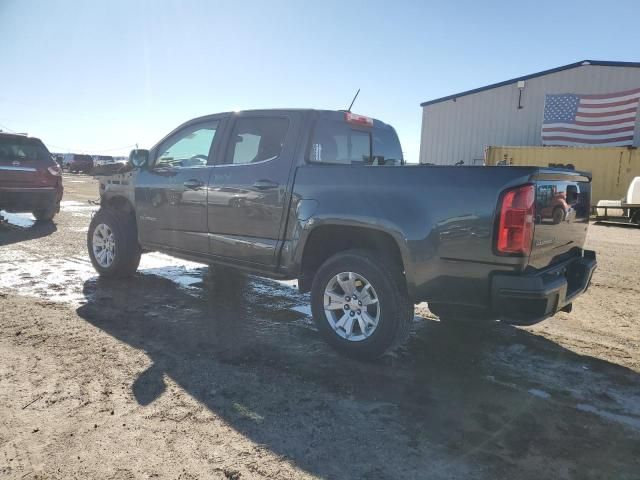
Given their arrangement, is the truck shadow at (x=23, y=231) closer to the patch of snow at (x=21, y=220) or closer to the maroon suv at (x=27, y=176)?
the patch of snow at (x=21, y=220)

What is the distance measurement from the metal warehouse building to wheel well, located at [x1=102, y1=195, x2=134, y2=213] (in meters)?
20.3

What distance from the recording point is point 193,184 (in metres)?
4.64

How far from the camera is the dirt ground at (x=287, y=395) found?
2.26 metres

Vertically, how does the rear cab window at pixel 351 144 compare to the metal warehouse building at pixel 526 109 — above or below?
below

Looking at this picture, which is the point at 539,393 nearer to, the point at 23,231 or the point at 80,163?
the point at 23,231

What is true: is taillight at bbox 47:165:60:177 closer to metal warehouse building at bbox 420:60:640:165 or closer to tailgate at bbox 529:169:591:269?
tailgate at bbox 529:169:591:269

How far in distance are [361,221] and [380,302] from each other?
607mm

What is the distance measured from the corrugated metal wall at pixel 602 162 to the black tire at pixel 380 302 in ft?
53.9

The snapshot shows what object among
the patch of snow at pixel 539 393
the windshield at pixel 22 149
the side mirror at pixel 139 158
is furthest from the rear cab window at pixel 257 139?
the windshield at pixel 22 149

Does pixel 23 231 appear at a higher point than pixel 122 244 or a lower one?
lower

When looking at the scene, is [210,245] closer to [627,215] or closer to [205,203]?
[205,203]

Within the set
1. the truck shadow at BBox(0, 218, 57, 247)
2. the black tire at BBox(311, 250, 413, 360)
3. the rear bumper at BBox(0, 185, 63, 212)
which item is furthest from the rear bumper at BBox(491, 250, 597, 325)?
the rear bumper at BBox(0, 185, 63, 212)

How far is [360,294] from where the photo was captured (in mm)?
3486

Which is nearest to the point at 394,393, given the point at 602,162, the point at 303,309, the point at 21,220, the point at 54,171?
the point at 303,309
